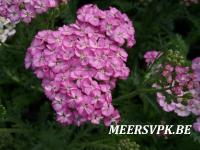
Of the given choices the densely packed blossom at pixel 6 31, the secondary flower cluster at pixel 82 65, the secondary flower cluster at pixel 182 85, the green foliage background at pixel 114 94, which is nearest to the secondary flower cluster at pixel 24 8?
the green foliage background at pixel 114 94

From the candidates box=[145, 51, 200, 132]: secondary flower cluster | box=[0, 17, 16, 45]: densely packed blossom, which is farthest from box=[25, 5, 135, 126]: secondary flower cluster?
Result: box=[0, 17, 16, 45]: densely packed blossom

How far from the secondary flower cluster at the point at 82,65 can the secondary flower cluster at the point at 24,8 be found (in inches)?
7.8

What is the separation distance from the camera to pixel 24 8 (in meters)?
3.37

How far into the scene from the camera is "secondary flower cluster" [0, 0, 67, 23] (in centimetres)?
330

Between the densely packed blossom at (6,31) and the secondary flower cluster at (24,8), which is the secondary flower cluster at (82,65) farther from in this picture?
the densely packed blossom at (6,31)

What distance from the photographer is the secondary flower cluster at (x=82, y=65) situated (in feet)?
9.57

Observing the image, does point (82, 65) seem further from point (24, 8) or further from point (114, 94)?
point (114, 94)

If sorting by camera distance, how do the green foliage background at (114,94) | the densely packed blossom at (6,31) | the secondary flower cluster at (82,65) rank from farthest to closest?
the densely packed blossom at (6,31)
the green foliage background at (114,94)
the secondary flower cluster at (82,65)

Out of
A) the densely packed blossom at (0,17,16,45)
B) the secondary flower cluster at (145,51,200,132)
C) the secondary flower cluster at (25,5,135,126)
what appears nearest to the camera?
the secondary flower cluster at (25,5,135,126)

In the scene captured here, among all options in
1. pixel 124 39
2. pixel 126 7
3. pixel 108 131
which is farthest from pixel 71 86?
pixel 126 7

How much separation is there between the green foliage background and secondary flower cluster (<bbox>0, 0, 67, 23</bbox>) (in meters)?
0.09

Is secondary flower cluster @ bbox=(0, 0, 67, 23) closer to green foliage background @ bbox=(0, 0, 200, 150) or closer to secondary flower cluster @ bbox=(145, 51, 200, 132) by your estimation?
green foliage background @ bbox=(0, 0, 200, 150)

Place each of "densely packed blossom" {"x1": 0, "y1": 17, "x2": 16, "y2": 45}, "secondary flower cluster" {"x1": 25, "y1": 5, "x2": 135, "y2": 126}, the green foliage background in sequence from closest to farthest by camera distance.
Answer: "secondary flower cluster" {"x1": 25, "y1": 5, "x2": 135, "y2": 126}, the green foliage background, "densely packed blossom" {"x1": 0, "y1": 17, "x2": 16, "y2": 45}

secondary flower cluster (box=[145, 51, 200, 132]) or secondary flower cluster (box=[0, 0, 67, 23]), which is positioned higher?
secondary flower cluster (box=[0, 0, 67, 23])
